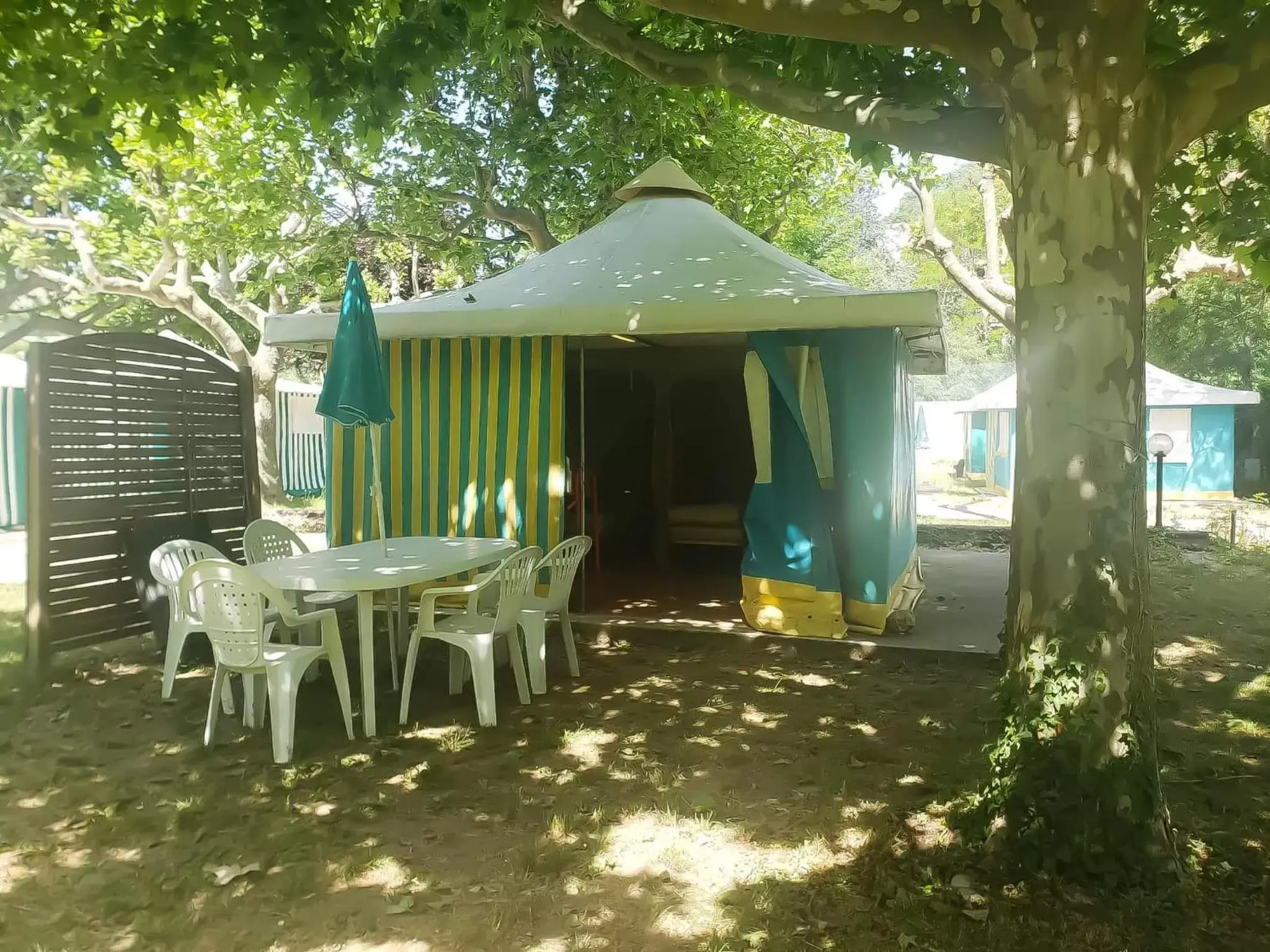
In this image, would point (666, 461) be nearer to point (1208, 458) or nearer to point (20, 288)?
point (1208, 458)

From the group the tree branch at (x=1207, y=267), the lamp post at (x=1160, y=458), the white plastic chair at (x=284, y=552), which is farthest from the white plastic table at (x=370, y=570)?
the lamp post at (x=1160, y=458)

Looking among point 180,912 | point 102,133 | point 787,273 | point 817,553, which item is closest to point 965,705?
point 817,553

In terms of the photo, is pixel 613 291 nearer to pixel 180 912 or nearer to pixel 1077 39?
pixel 1077 39

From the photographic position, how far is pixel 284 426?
18.1 metres

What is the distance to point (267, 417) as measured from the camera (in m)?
14.9

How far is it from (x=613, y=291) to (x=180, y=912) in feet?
13.9

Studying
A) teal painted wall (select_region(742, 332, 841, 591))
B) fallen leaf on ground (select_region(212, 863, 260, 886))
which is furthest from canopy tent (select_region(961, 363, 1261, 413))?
fallen leaf on ground (select_region(212, 863, 260, 886))

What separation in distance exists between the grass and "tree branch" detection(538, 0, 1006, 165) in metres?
2.03

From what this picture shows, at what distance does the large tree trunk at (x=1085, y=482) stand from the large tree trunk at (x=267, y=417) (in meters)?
13.9

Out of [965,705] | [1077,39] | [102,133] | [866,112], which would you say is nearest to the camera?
[1077,39]

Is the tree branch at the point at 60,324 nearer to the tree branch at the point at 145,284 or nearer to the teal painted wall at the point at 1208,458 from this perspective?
the tree branch at the point at 145,284

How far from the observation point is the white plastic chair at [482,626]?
14.4 feet

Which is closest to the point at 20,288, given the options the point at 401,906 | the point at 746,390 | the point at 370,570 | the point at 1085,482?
the point at 746,390

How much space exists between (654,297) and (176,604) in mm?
3275
